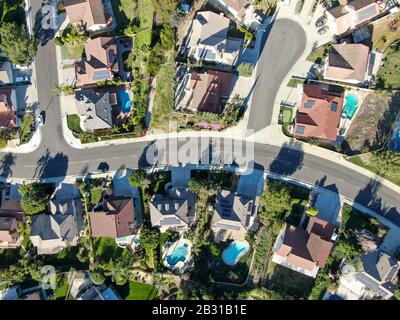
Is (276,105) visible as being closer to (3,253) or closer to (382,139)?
(382,139)

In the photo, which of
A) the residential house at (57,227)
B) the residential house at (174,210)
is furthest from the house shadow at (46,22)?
the residential house at (174,210)

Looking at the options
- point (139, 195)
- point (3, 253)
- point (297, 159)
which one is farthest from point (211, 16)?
point (3, 253)

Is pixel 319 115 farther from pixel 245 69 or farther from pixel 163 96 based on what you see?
pixel 163 96

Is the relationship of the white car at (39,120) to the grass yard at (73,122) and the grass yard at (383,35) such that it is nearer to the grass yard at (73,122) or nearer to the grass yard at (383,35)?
the grass yard at (73,122)

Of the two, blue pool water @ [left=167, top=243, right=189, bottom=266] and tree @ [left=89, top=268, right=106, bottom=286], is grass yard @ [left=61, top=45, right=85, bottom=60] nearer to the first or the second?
tree @ [left=89, top=268, right=106, bottom=286]

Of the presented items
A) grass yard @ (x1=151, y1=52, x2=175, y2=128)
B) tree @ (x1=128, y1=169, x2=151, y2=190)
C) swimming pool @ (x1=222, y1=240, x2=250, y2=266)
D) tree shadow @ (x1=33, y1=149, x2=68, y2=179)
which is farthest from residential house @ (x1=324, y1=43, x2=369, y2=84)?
tree shadow @ (x1=33, y1=149, x2=68, y2=179)

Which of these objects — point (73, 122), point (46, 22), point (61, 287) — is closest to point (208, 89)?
point (73, 122)
